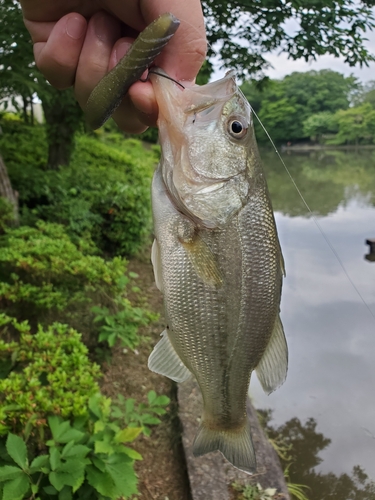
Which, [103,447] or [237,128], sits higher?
[237,128]

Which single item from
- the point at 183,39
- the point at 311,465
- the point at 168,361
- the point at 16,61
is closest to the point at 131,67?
the point at 183,39

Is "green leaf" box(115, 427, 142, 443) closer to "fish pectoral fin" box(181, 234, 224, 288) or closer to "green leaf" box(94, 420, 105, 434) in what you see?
"green leaf" box(94, 420, 105, 434)

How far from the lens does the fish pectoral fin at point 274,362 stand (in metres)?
1.55

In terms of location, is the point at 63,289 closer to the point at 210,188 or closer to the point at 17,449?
the point at 17,449

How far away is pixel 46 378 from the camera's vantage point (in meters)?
2.86

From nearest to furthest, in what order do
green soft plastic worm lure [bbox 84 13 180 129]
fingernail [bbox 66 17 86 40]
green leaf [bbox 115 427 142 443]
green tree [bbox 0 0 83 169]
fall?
green soft plastic worm lure [bbox 84 13 180 129] < fingernail [bbox 66 17 86 40] < green leaf [bbox 115 427 142 443] < green tree [bbox 0 0 83 169]

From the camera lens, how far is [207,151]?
149 centimetres

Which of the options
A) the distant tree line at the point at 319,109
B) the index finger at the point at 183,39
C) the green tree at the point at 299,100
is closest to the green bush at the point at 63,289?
the index finger at the point at 183,39

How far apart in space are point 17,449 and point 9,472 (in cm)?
11

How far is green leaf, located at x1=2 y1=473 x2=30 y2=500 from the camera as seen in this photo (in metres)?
2.07

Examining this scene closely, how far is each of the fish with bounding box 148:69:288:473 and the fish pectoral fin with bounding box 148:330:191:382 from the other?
0.08 m

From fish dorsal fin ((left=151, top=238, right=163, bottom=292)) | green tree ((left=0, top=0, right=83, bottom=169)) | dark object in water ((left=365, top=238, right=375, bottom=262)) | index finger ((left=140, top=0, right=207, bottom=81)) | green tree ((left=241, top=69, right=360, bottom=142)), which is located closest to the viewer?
index finger ((left=140, top=0, right=207, bottom=81))

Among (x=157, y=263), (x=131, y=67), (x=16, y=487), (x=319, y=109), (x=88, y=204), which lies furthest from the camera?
(x=319, y=109)

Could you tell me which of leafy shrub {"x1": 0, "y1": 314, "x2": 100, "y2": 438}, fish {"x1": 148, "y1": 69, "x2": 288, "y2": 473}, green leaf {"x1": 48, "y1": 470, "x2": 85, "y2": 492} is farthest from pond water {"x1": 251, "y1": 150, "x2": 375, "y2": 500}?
green leaf {"x1": 48, "y1": 470, "x2": 85, "y2": 492}
